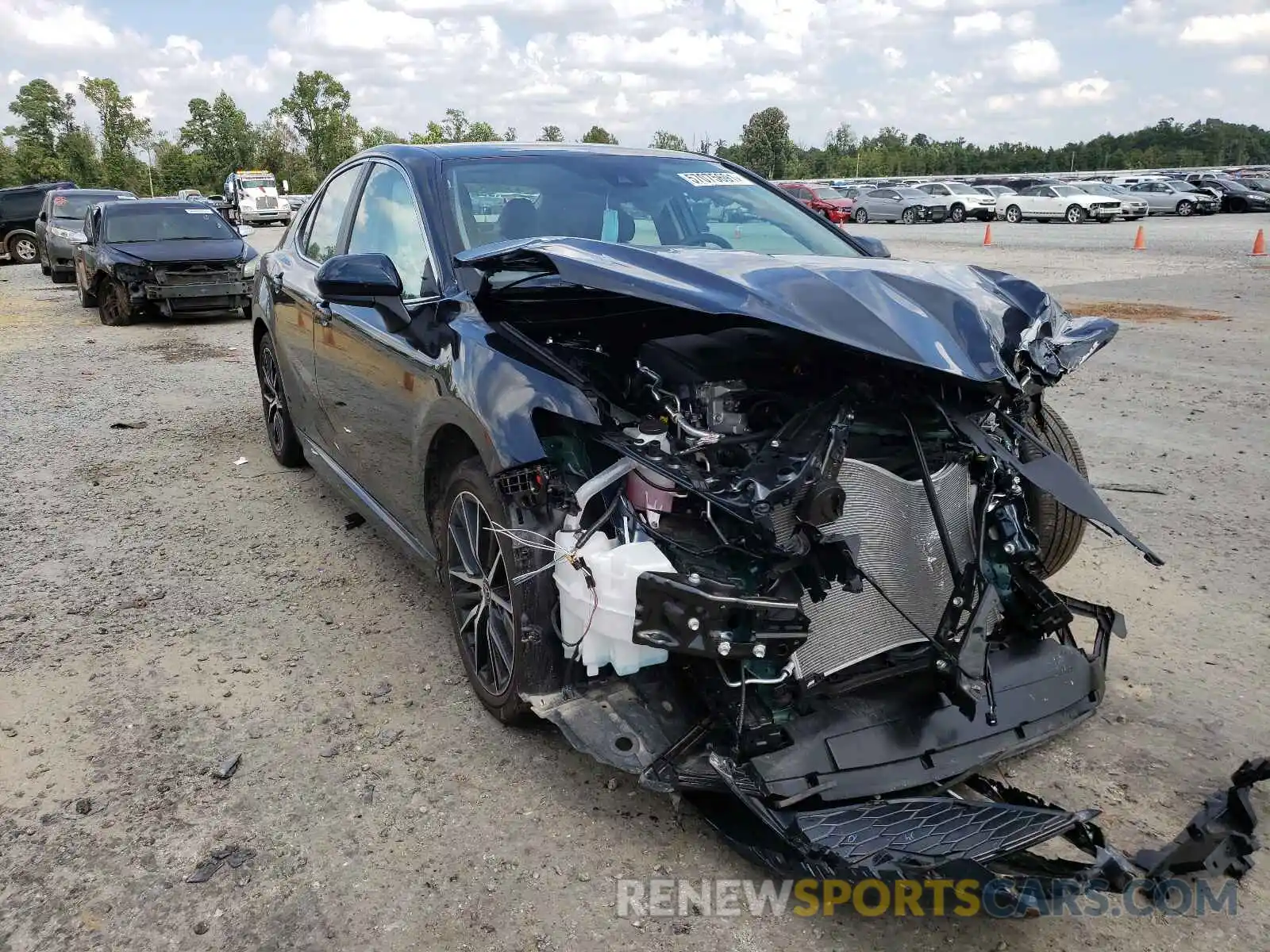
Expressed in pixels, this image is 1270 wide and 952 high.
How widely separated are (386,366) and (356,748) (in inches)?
55.1

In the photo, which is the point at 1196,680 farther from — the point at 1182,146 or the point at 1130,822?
the point at 1182,146

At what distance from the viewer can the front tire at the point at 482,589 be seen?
2.92m

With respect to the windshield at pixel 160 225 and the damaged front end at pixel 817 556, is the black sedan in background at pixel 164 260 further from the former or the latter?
the damaged front end at pixel 817 556

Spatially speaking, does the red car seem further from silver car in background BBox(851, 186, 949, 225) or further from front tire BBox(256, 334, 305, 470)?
front tire BBox(256, 334, 305, 470)

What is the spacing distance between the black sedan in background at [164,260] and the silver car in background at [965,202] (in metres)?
29.1

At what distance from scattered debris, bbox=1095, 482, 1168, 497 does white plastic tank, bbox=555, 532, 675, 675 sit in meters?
3.85

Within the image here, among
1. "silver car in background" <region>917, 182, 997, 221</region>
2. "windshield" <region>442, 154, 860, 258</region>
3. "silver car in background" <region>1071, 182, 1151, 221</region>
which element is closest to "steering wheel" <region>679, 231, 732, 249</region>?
"windshield" <region>442, 154, 860, 258</region>

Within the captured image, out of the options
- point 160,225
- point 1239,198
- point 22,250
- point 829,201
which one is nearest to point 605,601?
point 160,225

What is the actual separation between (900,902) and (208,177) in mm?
74783

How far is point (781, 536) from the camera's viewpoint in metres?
2.43

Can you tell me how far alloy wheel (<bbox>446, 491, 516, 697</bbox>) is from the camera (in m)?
3.11

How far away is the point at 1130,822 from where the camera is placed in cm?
272

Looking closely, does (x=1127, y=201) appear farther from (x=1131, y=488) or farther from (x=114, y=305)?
(x=1131, y=488)

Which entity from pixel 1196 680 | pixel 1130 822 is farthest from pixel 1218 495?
pixel 1130 822
